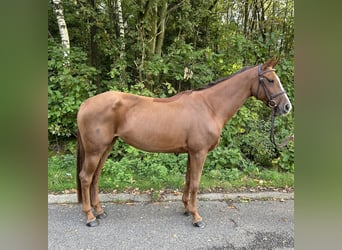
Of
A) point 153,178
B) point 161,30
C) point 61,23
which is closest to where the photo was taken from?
point 153,178

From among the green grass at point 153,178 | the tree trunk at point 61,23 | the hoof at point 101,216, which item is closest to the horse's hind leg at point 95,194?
the hoof at point 101,216

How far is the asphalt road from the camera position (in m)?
2.55

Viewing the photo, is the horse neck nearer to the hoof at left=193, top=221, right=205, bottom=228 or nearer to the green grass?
the hoof at left=193, top=221, right=205, bottom=228

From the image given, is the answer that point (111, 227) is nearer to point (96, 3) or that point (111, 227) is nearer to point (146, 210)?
point (146, 210)

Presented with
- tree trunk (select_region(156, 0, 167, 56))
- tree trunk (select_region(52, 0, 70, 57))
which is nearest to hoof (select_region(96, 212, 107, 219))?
tree trunk (select_region(52, 0, 70, 57))

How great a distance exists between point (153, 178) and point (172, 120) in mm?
1462

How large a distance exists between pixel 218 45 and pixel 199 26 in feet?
1.98

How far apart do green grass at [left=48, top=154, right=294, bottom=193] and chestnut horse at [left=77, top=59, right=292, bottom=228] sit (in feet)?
3.10

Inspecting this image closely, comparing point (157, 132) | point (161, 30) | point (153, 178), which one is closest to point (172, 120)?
point (157, 132)

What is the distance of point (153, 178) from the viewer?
4.02m

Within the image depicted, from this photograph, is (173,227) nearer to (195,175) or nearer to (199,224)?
(199,224)
